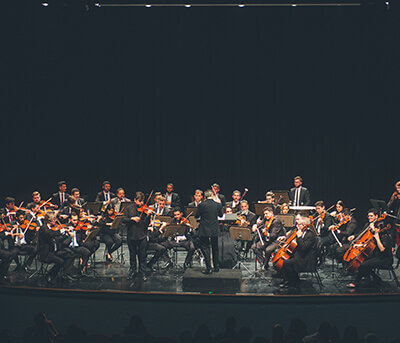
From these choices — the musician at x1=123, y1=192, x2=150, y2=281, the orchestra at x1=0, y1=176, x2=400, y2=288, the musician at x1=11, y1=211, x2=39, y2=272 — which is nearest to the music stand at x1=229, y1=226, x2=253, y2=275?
the orchestra at x1=0, y1=176, x2=400, y2=288

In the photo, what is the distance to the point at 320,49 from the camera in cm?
1330

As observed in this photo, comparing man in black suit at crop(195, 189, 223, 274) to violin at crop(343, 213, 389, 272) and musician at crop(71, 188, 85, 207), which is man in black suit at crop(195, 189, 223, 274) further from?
musician at crop(71, 188, 85, 207)

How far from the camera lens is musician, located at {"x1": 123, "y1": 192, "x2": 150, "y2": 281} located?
919cm

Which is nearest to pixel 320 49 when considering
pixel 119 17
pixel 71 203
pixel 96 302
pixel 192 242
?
pixel 119 17

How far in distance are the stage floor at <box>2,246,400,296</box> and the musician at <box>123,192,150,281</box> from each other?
1.09 ft

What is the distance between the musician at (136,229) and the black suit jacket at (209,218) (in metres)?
0.99

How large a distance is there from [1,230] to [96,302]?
2.55 m

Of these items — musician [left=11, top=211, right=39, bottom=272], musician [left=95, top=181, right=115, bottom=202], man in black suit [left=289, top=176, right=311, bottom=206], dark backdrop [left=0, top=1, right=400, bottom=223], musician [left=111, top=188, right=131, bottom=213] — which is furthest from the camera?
dark backdrop [left=0, top=1, right=400, bottom=223]

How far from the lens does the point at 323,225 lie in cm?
1020

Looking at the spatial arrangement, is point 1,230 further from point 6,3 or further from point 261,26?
point 261,26

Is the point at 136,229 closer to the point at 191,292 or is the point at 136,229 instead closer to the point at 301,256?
the point at 191,292

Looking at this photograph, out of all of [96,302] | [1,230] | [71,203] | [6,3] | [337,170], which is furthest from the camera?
[337,170]

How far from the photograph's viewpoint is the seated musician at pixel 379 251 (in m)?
8.32

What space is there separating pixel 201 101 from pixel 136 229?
18.8ft
